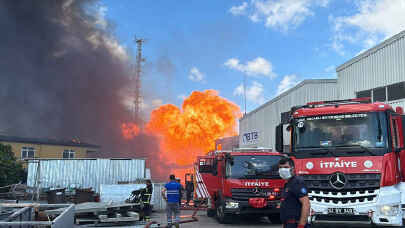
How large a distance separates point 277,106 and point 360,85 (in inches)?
304

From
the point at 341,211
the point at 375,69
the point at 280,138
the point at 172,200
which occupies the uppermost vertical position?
the point at 375,69

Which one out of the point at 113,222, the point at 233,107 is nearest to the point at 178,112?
the point at 233,107

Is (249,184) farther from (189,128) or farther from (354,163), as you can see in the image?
(189,128)

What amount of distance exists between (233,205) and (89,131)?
50.4 metres

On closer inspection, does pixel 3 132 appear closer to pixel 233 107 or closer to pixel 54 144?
pixel 54 144

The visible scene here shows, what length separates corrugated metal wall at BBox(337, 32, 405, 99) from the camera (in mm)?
15938

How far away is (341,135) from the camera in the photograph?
900cm

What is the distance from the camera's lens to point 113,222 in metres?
12.2

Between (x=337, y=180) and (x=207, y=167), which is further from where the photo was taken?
(x=207, y=167)

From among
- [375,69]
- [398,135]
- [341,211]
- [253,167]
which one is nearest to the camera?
[341,211]

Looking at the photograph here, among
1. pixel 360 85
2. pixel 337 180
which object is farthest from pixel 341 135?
pixel 360 85

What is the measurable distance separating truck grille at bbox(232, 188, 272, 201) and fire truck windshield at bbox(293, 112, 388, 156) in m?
2.99

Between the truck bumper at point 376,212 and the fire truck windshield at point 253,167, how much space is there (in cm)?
391

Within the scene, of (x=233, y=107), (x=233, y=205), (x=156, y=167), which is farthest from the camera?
(x=156, y=167)
